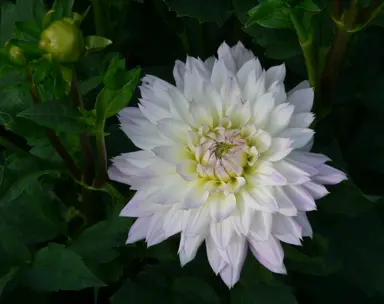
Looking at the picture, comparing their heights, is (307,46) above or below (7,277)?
above

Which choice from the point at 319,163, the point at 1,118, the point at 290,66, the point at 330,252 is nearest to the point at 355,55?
the point at 290,66

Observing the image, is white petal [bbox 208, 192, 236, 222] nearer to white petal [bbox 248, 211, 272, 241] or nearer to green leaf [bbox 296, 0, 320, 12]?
white petal [bbox 248, 211, 272, 241]

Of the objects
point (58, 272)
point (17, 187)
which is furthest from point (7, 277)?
point (17, 187)

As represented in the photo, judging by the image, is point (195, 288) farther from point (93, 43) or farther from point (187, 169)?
point (93, 43)

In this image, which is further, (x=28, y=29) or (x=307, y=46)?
(x=307, y=46)

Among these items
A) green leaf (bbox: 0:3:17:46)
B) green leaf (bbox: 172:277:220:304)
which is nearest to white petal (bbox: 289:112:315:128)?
green leaf (bbox: 172:277:220:304)

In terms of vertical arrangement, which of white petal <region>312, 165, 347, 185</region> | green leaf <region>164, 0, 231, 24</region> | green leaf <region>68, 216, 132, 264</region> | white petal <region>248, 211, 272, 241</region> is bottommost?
green leaf <region>68, 216, 132, 264</region>
